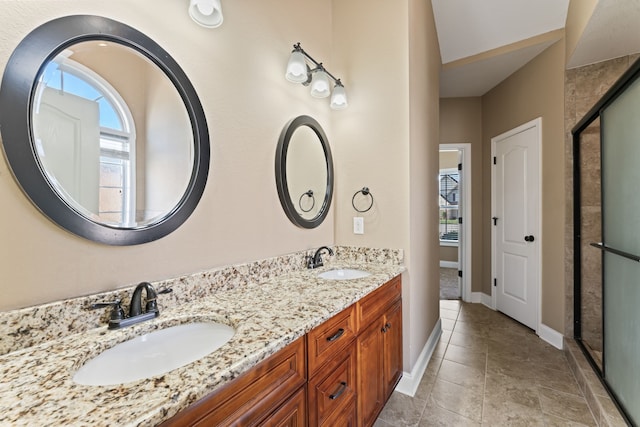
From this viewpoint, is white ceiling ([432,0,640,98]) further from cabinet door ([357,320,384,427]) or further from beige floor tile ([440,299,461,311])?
beige floor tile ([440,299,461,311])

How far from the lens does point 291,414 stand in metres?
0.87

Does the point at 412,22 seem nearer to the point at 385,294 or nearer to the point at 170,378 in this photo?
the point at 385,294

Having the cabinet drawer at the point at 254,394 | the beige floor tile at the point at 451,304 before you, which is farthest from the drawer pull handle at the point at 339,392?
the beige floor tile at the point at 451,304

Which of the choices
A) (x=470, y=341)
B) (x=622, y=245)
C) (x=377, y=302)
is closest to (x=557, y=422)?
(x=470, y=341)

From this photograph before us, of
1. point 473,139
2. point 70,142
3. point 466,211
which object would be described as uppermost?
point 473,139

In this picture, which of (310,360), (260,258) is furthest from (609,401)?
(260,258)

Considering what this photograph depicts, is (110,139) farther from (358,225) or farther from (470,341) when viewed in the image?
(470,341)

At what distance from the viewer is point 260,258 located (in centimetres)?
151

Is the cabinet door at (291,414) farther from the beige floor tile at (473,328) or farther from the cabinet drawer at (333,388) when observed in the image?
the beige floor tile at (473,328)

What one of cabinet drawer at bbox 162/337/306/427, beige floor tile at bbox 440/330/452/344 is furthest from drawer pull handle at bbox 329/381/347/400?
beige floor tile at bbox 440/330/452/344

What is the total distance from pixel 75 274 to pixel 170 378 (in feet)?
1.71

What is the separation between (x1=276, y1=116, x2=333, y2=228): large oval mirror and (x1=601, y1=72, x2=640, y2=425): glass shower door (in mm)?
1663

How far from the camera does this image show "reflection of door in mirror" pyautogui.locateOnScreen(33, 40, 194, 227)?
0.86 metres

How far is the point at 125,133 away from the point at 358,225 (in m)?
1.47
